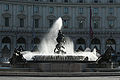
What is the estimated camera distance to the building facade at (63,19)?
8469 centimetres

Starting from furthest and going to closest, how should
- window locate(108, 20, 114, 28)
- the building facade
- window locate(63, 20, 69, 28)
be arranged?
window locate(108, 20, 114, 28) < window locate(63, 20, 69, 28) < the building facade

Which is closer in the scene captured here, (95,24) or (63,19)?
(63,19)

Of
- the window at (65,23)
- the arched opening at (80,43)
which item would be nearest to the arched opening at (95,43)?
the arched opening at (80,43)

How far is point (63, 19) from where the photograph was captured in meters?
88.0

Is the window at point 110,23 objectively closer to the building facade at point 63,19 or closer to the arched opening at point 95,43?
the building facade at point 63,19

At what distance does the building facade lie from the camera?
8469 cm

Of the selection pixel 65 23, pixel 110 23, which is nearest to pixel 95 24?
pixel 110 23

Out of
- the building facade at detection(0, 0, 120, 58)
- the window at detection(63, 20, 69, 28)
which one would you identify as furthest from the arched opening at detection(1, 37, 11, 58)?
the window at detection(63, 20, 69, 28)

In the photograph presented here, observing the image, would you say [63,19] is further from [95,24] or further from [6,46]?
[6,46]

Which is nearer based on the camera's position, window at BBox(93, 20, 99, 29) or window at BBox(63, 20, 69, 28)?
window at BBox(63, 20, 69, 28)

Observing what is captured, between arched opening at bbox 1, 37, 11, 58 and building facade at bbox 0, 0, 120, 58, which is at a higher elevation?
building facade at bbox 0, 0, 120, 58

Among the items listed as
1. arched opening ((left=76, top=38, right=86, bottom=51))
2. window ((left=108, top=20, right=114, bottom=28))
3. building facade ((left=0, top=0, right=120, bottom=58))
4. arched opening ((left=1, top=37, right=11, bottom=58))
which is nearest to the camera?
arched opening ((left=1, top=37, right=11, bottom=58))

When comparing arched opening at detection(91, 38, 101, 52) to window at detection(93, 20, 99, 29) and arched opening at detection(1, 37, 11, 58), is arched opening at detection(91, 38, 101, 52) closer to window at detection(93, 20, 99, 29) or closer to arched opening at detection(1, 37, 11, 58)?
window at detection(93, 20, 99, 29)

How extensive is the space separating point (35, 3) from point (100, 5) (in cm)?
1862
